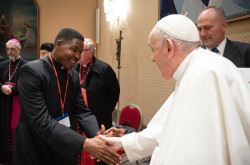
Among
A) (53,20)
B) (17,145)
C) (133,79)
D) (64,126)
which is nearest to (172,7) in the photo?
(133,79)

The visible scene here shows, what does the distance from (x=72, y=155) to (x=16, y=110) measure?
297 cm

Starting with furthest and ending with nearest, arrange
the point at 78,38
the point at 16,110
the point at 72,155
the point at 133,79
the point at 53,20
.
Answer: the point at 53,20 < the point at 133,79 < the point at 16,110 < the point at 78,38 < the point at 72,155

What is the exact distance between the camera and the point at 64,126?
1.81 m

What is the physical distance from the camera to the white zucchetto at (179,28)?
136 cm

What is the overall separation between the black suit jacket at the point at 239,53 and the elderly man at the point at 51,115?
1.49 metres

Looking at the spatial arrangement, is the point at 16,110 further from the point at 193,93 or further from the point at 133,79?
the point at 193,93

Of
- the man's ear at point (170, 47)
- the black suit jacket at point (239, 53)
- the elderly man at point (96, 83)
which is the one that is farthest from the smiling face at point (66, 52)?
the black suit jacket at point (239, 53)

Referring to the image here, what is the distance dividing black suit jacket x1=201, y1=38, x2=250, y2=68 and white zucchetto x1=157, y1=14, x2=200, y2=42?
1022 mm

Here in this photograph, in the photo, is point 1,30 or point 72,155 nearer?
point 72,155

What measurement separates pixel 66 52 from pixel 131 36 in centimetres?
394

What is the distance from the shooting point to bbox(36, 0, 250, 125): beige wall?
4445mm

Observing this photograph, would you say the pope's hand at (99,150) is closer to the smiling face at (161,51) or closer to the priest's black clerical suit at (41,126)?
the priest's black clerical suit at (41,126)

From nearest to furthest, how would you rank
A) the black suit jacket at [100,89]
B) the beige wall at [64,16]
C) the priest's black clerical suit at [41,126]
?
the priest's black clerical suit at [41,126], the black suit jacket at [100,89], the beige wall at [64,16]

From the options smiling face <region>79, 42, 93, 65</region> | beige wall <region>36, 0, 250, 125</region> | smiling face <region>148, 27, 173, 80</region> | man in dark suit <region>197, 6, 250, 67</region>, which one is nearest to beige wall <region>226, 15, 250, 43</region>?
beige wall <region>36, 0, 250, 125</region>
